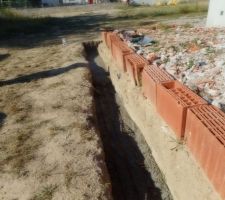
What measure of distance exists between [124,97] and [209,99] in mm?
2680

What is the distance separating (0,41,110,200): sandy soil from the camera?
3.64 m

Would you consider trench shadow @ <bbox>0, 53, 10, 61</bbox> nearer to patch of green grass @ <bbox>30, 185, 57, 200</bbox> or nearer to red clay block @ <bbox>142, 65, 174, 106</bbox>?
red clay block @ <bbox>142, 65, 174, 106</bbox>

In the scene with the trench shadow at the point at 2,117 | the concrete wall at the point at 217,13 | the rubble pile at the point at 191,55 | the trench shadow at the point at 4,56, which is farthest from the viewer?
the trench shadow at the point at 4,56

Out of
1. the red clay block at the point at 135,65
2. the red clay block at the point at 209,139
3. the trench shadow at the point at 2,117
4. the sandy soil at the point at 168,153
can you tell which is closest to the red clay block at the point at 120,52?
the red clay block at the point at 135,65

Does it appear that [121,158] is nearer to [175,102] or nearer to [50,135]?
[50,135]

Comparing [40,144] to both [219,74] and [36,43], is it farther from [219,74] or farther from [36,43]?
[36,43]

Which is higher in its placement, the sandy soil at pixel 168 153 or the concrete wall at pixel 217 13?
the concrete wall at pixel 217 13

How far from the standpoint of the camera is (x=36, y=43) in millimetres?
12883

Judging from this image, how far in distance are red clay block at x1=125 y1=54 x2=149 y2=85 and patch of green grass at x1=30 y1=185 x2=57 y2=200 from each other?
9.95 feet

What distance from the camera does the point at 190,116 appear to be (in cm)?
371

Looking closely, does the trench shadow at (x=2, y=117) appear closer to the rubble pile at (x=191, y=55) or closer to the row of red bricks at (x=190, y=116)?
the row of red bricks at (x=190, y=116)

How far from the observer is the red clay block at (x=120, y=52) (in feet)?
23.0

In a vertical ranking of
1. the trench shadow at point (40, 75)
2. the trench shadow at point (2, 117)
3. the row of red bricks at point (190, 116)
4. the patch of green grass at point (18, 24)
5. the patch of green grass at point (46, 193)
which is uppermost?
the row of red bricks at point (190, 116)

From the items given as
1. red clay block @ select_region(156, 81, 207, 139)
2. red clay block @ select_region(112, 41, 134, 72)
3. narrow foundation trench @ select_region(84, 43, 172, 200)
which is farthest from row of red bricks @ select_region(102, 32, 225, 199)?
red clay block @ select_region(112, 41, 134, 72)
